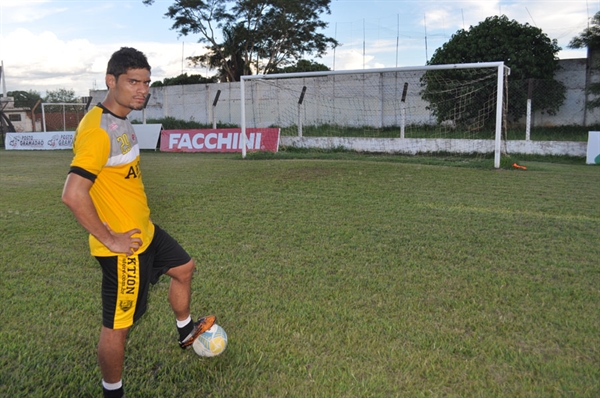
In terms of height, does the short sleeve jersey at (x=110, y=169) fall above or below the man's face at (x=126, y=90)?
below

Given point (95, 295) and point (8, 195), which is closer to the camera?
point (95, 295)

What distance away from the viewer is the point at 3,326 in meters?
3.51

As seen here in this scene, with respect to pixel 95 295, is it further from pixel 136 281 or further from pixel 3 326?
pixel 136 281

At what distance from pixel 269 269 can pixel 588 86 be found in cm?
1842

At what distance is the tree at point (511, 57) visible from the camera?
17.3 metres

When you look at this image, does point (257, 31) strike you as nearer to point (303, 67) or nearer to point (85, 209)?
point (303, 67)

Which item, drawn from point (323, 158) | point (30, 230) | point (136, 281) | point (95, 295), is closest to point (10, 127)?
point (323, 158)

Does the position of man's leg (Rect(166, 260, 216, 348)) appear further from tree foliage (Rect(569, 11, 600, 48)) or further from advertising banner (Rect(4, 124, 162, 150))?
tree foliage (Rect(569, 11, 600, 48))

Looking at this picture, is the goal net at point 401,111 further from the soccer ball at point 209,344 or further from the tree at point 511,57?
the soccer ball at point 209,344

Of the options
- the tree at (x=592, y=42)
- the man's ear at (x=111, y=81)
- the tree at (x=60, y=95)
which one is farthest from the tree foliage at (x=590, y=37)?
the tree at (x=60, y=95)

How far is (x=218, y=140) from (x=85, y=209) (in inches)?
628

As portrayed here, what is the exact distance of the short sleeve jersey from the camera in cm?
228

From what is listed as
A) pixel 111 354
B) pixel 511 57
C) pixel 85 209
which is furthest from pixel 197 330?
pixel 511 57

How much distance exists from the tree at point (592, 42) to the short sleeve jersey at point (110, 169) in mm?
19022
